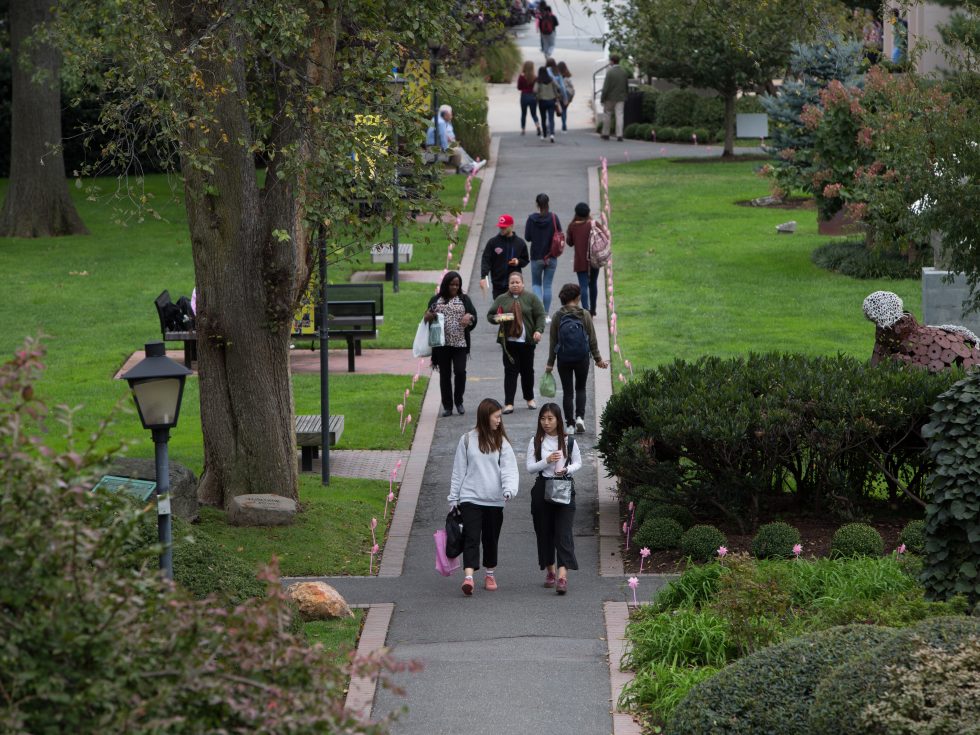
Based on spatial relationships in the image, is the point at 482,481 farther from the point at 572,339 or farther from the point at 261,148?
the point at 572,339

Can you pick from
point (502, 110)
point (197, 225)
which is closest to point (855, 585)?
point (197, 225)

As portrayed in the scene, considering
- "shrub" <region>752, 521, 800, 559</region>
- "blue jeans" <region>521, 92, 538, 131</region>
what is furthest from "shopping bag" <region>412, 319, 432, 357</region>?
"blue jeans" <region>521, 92, 538, 131</region>

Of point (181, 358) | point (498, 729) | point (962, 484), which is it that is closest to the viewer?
point (498, 729)

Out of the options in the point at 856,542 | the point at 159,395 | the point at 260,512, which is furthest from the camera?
the point at 260,512

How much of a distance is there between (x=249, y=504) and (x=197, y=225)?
2502 mm

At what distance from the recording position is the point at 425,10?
40.3ft

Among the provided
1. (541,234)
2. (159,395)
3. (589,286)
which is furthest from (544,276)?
(159,395)

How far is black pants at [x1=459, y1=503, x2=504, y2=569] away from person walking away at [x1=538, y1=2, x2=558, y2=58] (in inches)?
1244

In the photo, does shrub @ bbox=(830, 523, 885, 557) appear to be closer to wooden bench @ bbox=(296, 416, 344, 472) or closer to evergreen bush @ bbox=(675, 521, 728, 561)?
evergreen bush @ bbox=(675, 521, 728, 561)

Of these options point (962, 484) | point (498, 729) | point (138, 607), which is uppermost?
point (138, 607)

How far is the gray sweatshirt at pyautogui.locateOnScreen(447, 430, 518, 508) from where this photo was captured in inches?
436

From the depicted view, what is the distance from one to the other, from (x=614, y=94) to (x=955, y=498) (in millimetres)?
31128

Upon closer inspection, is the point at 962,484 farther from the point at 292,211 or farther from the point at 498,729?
the point at 292,211

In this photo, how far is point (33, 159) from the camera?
97.4ft
